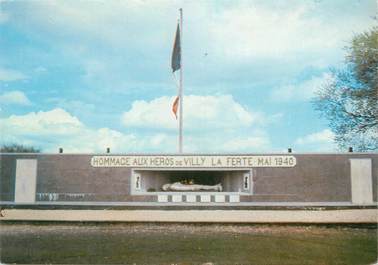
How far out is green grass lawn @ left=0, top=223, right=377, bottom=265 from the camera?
959 cm

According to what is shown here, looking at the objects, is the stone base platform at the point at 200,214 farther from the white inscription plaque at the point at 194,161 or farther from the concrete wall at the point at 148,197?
the white inscription plaque at the point at 194,161

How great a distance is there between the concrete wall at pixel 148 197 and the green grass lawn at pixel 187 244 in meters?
5.28

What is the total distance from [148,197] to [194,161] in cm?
261

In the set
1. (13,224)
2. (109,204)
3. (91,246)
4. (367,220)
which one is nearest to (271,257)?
(91,246)

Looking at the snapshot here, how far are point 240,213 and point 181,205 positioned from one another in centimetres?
289

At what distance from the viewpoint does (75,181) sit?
2134 cm

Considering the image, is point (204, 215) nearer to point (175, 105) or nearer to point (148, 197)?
point (148, 197)

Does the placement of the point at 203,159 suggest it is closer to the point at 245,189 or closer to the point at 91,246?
the point at 245,189

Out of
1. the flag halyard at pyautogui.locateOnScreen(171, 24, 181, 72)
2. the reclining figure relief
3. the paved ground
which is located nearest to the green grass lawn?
the paved ground

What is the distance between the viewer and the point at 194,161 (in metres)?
21.1

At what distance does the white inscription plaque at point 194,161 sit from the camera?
68.8 ft

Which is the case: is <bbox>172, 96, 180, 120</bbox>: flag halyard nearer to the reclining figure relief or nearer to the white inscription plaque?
the white inscription plaque

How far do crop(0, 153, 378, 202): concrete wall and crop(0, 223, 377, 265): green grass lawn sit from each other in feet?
17.3

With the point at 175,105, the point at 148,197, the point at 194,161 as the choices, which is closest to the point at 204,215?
the point at 194,161
